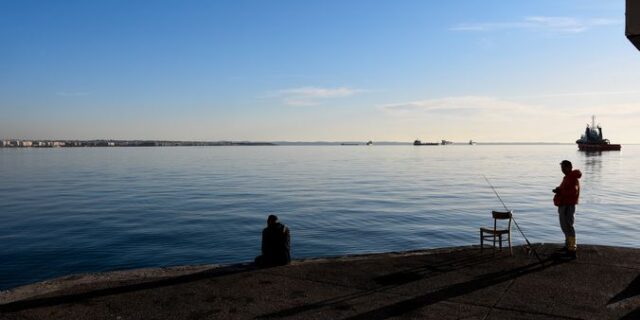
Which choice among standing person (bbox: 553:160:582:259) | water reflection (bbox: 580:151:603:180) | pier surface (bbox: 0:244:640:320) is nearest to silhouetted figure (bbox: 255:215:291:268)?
pier surface (bbox: 0:244:640:320)

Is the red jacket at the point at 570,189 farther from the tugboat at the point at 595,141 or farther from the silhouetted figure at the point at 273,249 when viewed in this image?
the tugboat at the point at 595,141

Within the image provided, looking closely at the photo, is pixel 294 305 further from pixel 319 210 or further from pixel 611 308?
pixel 319 210

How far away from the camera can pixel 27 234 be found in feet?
A: 69.3

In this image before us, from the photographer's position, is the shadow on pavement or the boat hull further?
the boat hull

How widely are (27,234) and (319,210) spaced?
1468 centimetres

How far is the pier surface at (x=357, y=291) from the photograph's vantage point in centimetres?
705

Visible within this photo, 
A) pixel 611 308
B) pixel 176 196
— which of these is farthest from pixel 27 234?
pixel 611 308

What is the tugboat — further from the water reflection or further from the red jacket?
the red jacket

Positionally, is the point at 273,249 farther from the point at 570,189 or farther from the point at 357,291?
the point at 570,189

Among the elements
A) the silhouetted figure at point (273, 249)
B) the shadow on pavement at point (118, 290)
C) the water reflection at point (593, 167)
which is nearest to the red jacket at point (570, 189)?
the silhouetted figure at point (273, 249)

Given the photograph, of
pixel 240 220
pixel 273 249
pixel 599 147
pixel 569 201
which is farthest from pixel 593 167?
pixel 599 147

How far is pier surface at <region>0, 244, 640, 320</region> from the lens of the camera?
7051 millimetres

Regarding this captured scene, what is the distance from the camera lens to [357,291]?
26.5ft

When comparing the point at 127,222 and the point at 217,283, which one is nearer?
the point at 217,283
